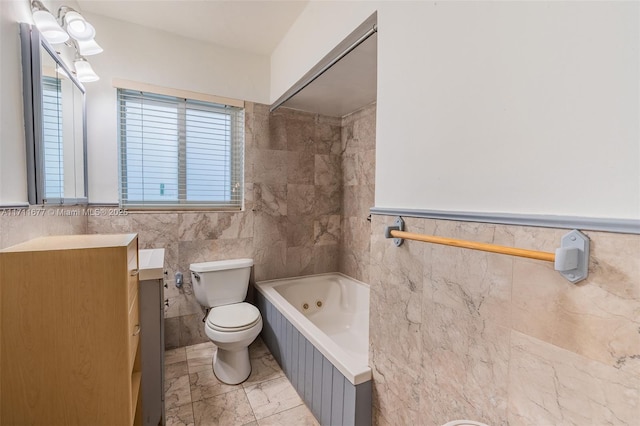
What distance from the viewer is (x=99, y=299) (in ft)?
3.25

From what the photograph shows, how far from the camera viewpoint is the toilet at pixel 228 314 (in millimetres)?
1870

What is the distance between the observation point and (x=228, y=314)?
203 centimetres

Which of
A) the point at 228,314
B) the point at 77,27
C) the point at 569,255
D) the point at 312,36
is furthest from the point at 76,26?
the point at 569,255

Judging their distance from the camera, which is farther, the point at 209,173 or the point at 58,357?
the point at 209,173

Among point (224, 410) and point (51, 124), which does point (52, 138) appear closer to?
point (51, 124)

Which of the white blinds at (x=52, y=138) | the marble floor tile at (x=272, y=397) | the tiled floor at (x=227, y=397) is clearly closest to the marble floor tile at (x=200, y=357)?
the tiled floor at (x=227, y=397)

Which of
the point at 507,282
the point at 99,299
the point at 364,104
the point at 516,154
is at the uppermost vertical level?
the point at 364,104

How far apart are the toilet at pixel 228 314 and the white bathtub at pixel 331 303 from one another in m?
0.21

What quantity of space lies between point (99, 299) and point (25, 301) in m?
0.20

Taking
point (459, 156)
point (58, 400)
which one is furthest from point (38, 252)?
point (459, 156)

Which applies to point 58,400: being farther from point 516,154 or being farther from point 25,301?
point 516,154

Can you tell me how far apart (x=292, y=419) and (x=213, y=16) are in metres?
2.70

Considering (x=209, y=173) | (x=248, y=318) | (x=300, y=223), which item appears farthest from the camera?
(x=300, y=223)

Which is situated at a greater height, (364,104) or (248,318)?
(364,104)
